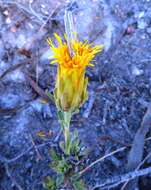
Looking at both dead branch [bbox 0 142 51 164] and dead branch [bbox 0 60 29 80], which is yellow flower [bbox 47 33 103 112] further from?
dead branch [bbox 0 60 29 80]

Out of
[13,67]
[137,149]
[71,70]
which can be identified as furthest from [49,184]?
[13,67]

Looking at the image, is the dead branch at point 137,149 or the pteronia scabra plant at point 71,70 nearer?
the pteronia scabra plant at point 71,70

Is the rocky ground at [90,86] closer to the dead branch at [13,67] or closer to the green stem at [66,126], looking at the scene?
the dead branch at [13,67]

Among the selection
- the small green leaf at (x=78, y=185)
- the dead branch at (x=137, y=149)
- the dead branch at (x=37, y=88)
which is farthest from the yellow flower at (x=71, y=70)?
the dead branch at (x=37, y=88)

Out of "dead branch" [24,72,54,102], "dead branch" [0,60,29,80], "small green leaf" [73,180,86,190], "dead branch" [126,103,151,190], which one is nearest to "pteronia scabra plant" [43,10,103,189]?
"small green leaf" [73,180,86,190]

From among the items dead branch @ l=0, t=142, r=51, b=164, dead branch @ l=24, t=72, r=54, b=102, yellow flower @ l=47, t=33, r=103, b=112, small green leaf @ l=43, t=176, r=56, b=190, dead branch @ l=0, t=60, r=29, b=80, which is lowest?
small green leaf @ l=43, t=176, r=56, b=190

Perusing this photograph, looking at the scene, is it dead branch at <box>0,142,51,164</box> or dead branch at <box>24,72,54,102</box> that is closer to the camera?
dead branch at <box>0,142,51,164</box>

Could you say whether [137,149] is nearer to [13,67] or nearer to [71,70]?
[71,70]

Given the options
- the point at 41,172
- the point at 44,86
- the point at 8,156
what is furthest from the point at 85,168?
the point at 44,86
